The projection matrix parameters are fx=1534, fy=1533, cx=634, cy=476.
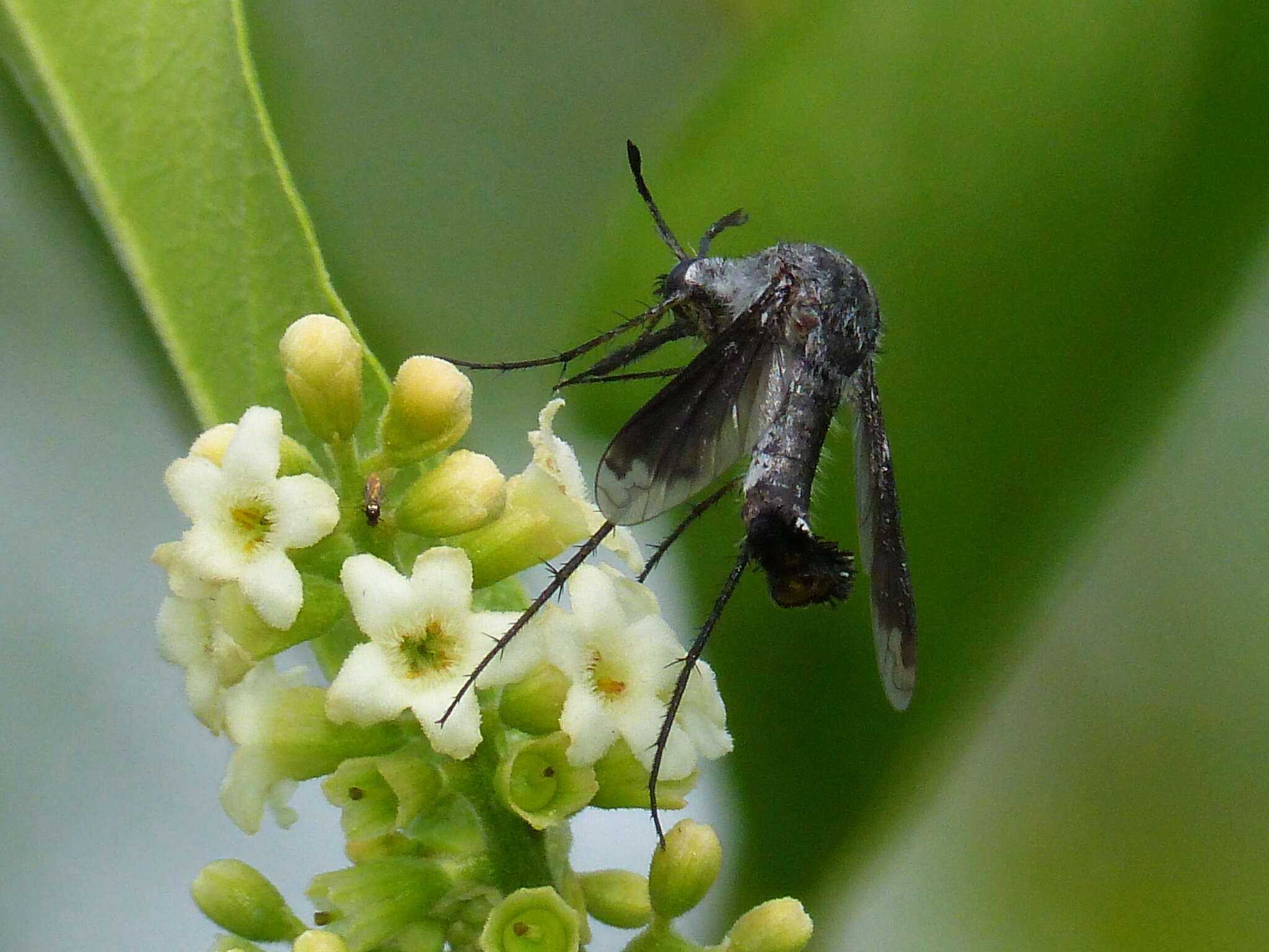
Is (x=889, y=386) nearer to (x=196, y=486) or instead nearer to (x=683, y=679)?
(x=683, y=679)

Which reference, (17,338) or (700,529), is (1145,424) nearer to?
(700,529)

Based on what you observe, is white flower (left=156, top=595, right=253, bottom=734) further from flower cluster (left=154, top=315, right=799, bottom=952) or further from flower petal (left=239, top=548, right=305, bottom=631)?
flower petal (left=239, top=548, right=305, bottom=631)

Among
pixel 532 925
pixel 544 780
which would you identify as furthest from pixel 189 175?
pixel 532 925

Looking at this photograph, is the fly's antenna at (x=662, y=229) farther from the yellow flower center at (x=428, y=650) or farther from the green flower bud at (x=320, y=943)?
the green flower bud at (x=320, y=943)

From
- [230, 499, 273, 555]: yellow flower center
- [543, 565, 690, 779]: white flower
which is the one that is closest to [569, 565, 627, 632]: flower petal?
[543, 565, 690, 779]: white flower

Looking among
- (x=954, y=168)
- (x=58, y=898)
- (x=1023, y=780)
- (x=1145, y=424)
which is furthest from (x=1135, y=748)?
(x=58, y=898)

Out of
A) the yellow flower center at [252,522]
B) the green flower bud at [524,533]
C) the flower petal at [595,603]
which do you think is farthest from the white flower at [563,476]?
the yellow flower center at [252,522]
